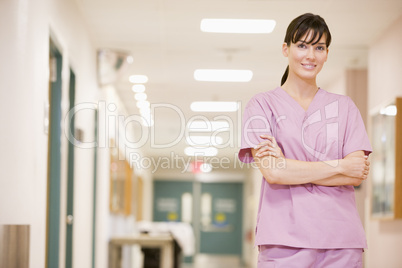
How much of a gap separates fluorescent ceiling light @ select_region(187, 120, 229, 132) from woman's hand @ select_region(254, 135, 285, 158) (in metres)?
7.88

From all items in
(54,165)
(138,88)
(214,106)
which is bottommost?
(54,165)

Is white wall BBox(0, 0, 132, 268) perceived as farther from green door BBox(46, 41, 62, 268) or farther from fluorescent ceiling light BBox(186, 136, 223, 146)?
fluorescent ceiling light BBox(186, 136, 223, 146)

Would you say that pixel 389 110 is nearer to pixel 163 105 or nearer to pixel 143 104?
pixel 163 105

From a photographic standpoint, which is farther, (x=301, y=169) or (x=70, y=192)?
(x=70, y=192)

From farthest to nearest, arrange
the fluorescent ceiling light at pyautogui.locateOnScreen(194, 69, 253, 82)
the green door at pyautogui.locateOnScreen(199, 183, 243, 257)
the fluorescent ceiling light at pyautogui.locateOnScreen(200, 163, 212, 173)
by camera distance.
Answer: the green door at pyautogui.locateOnScreen(199, 183, 243, 257), the fluorescent ceiling light at pyautogui.locateOnScreen(200, 163, 212, 173), the fluorescent ceiling light at pyautogui.locateOnScreen(194, 69, 253, 82)

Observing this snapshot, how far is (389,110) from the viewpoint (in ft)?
16.0

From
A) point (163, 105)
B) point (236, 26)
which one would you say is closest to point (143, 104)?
point (163, 105)

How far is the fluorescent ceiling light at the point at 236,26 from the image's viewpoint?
16.6 ft

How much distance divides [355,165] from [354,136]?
3.7 inches

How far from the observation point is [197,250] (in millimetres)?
16797

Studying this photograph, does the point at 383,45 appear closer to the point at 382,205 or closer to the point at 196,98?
the point at 382,205

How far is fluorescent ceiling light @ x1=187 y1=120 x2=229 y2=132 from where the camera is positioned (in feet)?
32.1

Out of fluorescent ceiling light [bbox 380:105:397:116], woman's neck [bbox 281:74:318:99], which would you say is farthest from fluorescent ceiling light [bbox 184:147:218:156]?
woman's neck [bbox 281:74:318:99]

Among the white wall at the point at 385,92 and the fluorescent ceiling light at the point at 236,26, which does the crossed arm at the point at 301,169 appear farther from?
the fluorescent ceiling light at the point at 236,26
